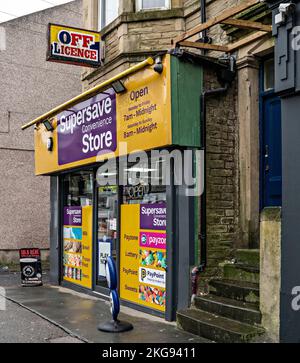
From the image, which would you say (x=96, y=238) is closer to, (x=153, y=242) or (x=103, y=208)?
(x=103, y=208)

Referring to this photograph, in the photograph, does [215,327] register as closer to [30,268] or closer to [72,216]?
[72,216]

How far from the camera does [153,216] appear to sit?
8.12 m

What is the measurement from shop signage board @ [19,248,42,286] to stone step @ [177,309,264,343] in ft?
17.4

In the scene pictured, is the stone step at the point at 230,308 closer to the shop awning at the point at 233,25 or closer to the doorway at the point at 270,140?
the doorway at the point at 270,140

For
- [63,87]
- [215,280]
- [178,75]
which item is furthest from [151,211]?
[63,87]

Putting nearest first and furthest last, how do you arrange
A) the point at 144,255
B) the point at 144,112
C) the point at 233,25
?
the point at 233,25
the point at 144,112
the point at 144,255

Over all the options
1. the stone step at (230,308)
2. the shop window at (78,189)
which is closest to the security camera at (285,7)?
the stone step at (230,308)

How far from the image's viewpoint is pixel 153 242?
8.10 m

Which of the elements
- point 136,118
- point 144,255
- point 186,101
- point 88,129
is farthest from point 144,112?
point 144,255

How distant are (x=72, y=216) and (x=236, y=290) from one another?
5271 mm

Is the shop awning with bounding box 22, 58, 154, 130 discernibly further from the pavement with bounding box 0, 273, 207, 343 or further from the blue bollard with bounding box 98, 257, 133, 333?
the pavement with bounding box 0, 273, 207, 343

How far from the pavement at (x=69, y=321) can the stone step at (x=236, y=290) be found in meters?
0.77

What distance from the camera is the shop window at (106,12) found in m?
10.7

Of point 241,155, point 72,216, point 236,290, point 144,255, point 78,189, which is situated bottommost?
point 236,290
